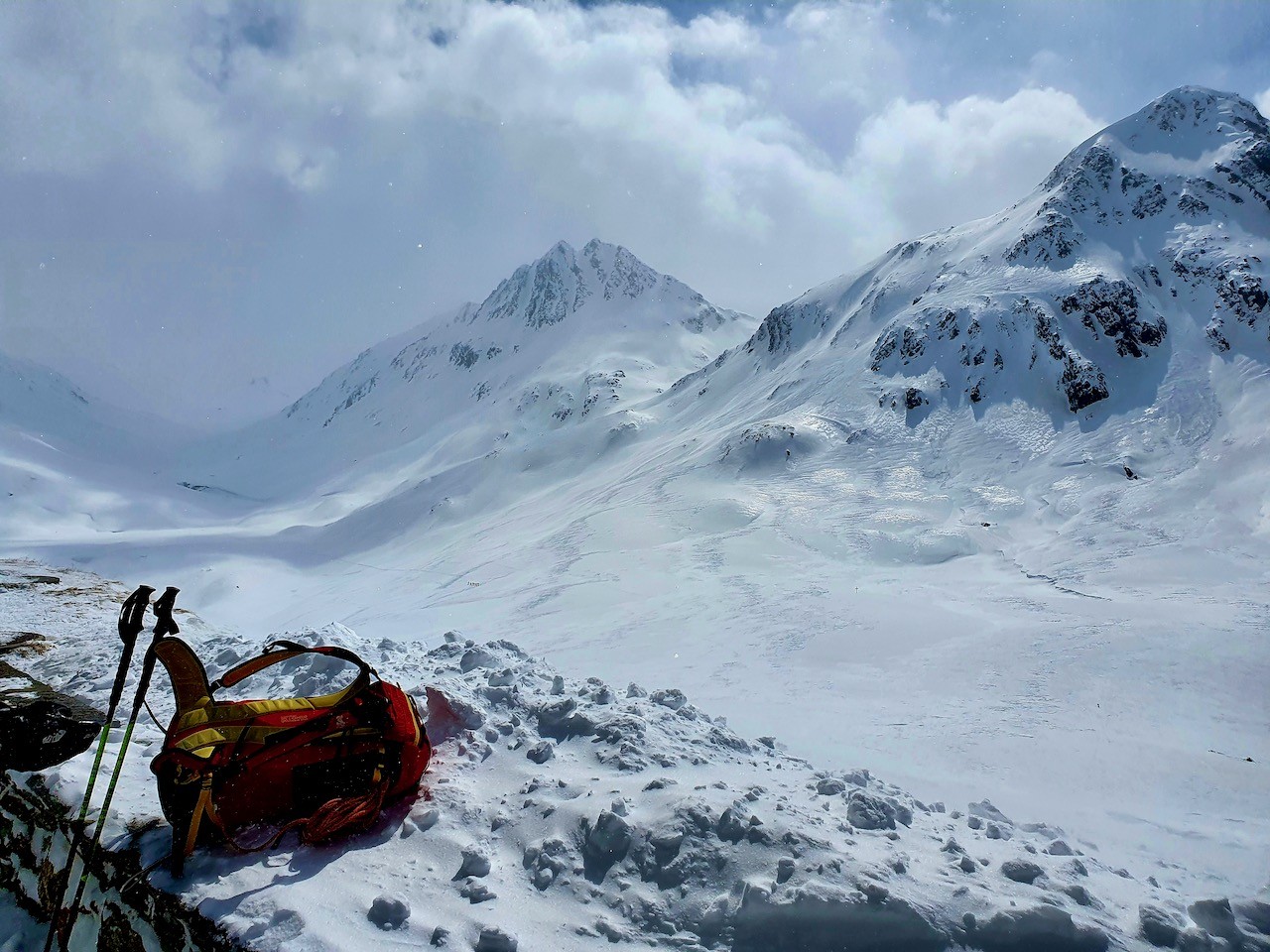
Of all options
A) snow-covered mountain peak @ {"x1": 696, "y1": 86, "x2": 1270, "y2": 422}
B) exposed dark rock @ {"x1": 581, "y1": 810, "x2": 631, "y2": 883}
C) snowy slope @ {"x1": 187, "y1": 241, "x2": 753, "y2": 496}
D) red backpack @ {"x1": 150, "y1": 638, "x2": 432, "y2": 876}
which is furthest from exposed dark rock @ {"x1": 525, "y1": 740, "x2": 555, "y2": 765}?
snowy slope @ {"x1": 187, "y1": 241, "x2": 753, "y2": 496}

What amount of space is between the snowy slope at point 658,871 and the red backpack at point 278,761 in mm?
191

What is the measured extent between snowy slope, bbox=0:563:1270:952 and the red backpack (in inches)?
7.5

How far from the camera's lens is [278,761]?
420cm

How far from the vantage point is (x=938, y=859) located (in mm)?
4223

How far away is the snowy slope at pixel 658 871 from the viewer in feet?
11.5

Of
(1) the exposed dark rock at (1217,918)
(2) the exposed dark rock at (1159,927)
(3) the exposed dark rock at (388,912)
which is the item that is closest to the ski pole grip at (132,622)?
(3) the exposed dark rock at (388,912)

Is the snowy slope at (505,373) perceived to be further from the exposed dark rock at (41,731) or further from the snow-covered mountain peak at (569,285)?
the exposed dark rock at (41,731)

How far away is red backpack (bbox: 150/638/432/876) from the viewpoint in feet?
12.5

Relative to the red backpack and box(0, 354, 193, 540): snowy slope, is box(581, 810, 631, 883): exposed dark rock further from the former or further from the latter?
box(0, 354, 193, 540): snowy slope

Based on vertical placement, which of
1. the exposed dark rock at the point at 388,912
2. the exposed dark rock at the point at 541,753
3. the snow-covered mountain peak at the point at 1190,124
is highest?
the snow-covered mountain peak at the point at 1190,124

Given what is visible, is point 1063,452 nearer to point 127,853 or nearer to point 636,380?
point 127,853

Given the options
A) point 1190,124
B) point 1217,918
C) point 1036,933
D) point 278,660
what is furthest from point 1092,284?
point 278,660

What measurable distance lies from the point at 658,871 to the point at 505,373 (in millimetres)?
139456

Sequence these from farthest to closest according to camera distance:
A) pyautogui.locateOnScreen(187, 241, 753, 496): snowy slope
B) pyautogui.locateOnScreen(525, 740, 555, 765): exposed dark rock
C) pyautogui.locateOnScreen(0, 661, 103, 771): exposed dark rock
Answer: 1. pyautogui.locateOnScreen(187, 241, 753, 496): snowy slope
2. pyautogui.locateOnScreen(525, 740, 555, 765): exposed dark rock
3. pyautogui.locateOnScreen(0, 661, 103, 771): exposed dark rock
